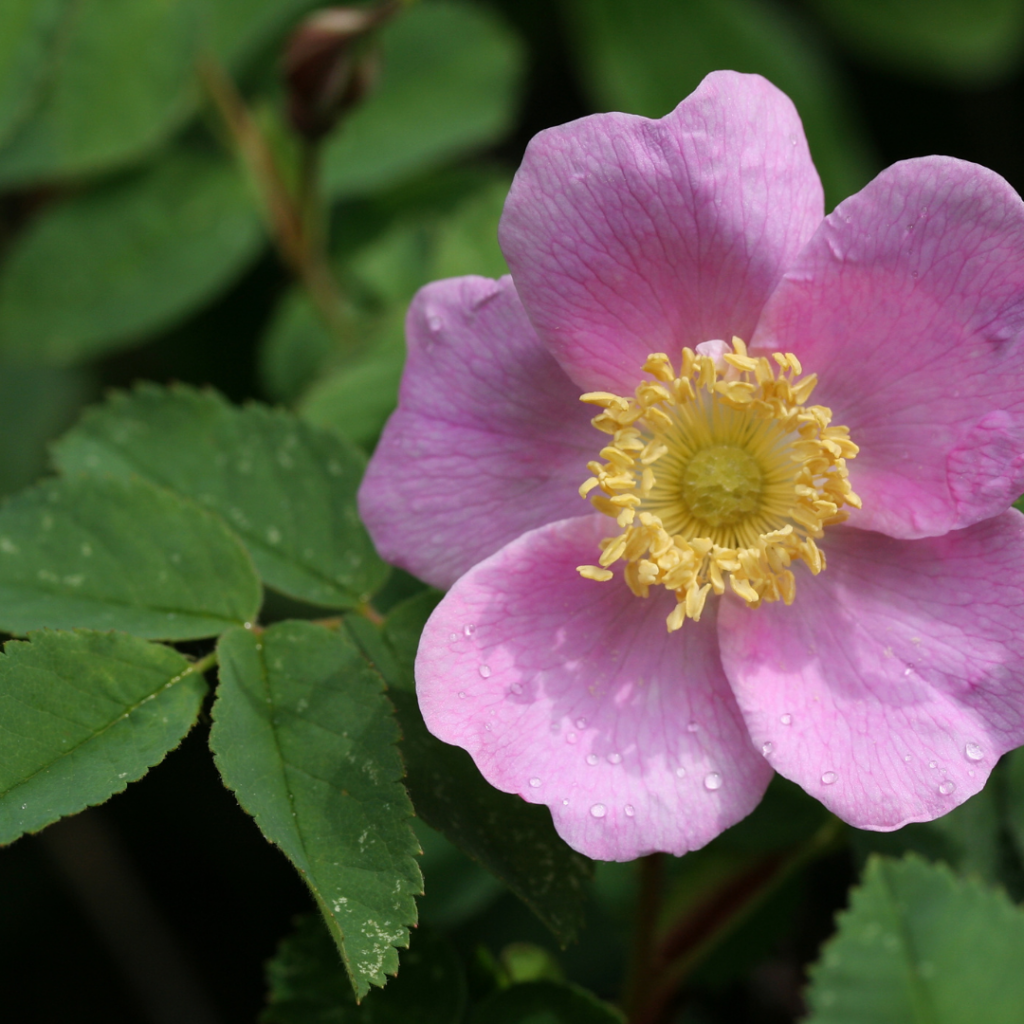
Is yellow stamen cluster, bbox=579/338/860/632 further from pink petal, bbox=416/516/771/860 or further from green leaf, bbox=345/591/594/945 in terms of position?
green leaf, bbox=345/591/594/945

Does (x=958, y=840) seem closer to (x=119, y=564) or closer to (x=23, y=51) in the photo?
(x=119, y=564)

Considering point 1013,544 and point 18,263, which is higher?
point 18,263

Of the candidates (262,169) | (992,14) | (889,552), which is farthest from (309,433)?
(992,14)

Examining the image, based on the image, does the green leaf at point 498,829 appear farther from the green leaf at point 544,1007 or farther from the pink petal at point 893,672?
the pink petal at point 893,672

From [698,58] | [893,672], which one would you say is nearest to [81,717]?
[893,672]

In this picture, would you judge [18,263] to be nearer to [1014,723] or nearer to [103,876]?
[103,876]
